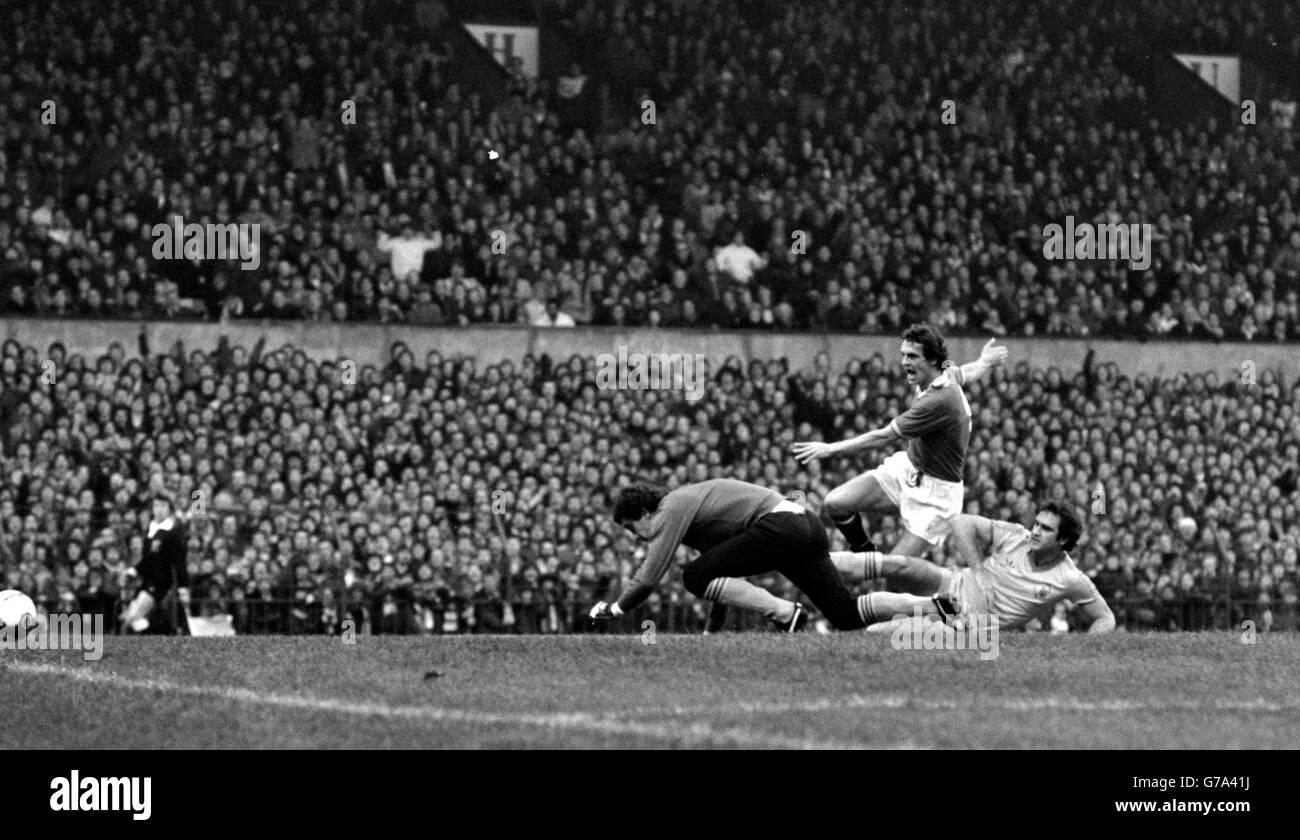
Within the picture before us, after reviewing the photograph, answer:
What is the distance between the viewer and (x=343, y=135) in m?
31.1

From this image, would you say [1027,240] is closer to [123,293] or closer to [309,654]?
[123,293]

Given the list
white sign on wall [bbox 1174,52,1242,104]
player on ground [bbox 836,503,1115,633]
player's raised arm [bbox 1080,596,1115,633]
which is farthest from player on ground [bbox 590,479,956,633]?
white sign on wall [bbox 1174,52,1242,104]

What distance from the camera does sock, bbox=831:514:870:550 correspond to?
15.4 m

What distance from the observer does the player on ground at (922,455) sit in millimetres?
14609

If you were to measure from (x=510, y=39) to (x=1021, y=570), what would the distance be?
2221 centimetres

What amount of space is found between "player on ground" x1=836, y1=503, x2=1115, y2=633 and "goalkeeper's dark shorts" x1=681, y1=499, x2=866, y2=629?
147 cm

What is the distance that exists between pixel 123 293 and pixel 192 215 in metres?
1.61

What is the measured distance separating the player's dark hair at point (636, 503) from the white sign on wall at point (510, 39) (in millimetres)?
22850

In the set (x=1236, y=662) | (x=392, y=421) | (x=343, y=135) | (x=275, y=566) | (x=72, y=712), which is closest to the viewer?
(x=72, y=712)

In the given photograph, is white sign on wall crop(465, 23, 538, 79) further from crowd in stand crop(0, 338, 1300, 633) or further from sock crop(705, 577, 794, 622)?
sock crop(705, 577, 794, 622)

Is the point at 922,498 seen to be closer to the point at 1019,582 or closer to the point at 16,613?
the point at 1019,582

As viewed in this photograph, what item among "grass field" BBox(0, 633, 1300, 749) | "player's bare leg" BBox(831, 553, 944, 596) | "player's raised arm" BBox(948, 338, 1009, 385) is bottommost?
"grass field" BBox(0, 633, 1300, 749)

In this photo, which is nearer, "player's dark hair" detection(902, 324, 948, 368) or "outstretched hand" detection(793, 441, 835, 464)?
"outstretched hand" detection(793, 441, 835, 464)

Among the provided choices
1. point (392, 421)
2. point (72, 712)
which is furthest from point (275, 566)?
point (72, 712)
